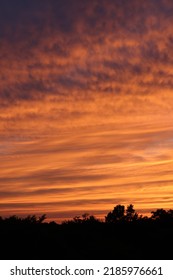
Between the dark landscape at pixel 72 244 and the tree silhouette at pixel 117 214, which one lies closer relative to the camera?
the dark landscape at pixel 72 244

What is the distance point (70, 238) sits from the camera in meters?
27.6

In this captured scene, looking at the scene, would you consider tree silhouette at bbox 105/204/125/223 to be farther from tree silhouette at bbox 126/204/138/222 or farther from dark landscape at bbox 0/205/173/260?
dark landscape at bbox 0/205/173/260

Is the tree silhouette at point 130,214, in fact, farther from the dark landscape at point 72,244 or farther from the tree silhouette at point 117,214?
the dark landscape at point 72,244

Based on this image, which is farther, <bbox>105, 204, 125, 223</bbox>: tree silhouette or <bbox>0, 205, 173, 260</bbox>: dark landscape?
<bbox>105, 204, 125, 223</bbox>: tree silhouette

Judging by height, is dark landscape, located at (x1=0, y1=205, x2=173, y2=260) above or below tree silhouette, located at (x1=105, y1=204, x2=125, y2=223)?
below

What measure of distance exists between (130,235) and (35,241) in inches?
369

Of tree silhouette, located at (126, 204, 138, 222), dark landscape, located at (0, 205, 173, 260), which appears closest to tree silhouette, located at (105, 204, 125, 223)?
tree silhouette, located at (126, 204, 138, 222)

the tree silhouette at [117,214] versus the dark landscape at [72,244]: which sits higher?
the tree silhouette at [117,214]

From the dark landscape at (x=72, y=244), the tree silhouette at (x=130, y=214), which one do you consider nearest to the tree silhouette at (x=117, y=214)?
the tree silhouette at (x=130, y=214)

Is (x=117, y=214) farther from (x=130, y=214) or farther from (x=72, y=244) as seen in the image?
(x=72, y=244)
